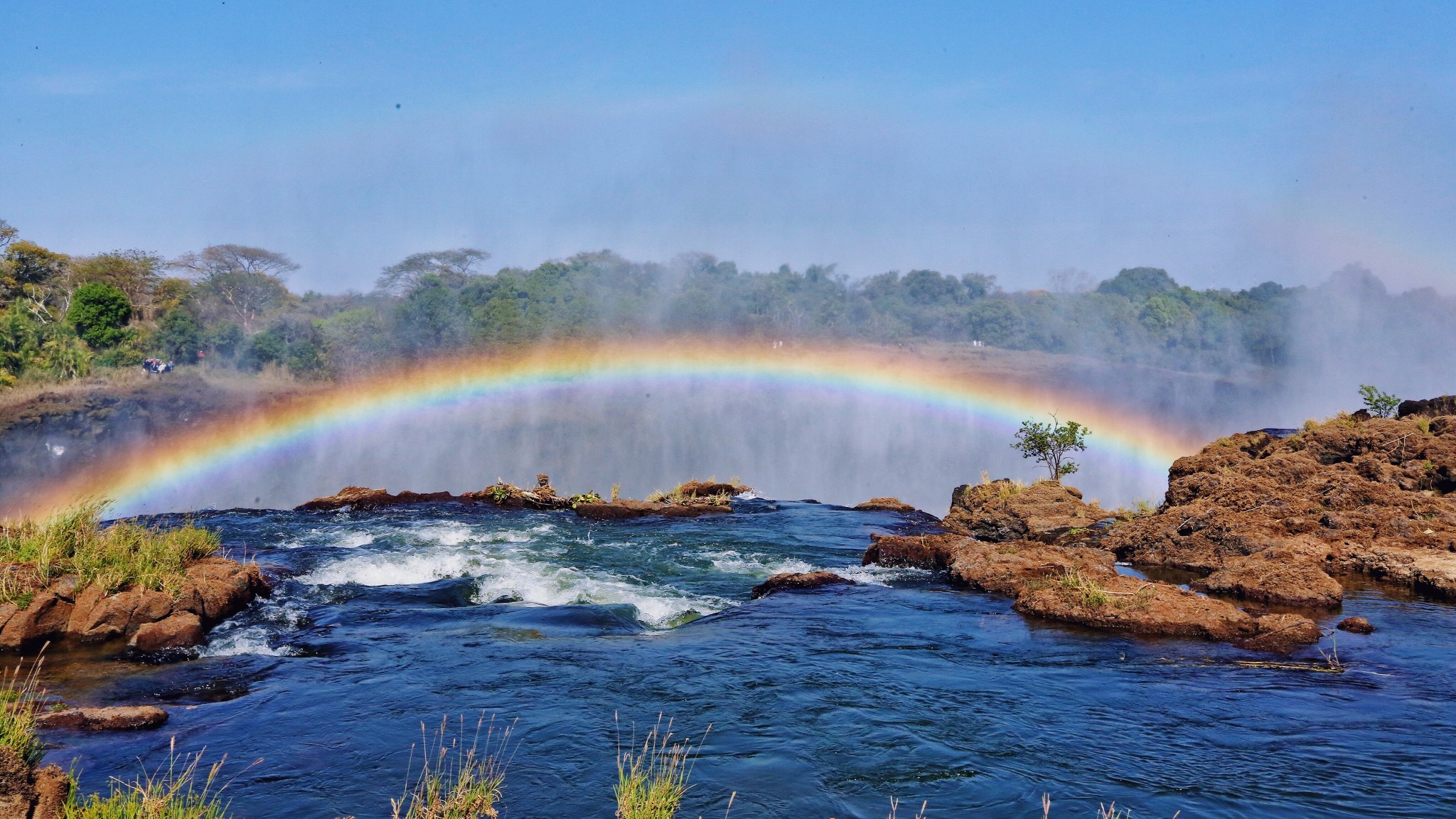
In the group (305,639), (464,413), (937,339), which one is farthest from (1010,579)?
(937,339)

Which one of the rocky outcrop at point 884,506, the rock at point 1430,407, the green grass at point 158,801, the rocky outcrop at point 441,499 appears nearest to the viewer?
the green grass at point 158,801

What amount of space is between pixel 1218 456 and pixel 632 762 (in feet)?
67.6

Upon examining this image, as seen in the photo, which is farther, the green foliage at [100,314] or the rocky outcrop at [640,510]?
the green foliage at [100,314]

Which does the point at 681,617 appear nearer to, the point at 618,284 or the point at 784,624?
the point at 784,624

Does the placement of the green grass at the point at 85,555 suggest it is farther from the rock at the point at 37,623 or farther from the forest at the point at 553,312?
the forest at the point at 553,312

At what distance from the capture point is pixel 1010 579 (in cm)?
1614

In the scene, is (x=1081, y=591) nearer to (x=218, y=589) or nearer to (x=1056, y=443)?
(x=218, y=589)

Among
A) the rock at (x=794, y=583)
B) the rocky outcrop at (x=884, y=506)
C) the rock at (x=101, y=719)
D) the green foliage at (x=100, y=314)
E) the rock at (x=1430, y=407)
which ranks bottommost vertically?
the rocky outcrop at (x=884, y=506)

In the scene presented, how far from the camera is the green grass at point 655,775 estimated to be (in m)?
6.58

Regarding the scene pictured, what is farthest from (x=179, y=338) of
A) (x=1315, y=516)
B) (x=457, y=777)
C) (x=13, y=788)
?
(x=1315, y=516)

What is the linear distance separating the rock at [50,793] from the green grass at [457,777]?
195 cm

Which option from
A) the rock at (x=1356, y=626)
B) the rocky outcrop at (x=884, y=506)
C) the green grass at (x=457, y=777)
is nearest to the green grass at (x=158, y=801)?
the green grass at (x=457, y=777)

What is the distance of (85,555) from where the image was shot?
13.0m

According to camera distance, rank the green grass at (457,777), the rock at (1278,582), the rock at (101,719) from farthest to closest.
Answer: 1. the rock at (1278,582)
2. the rock at (101,719)
3. the green grass at (457,777)
